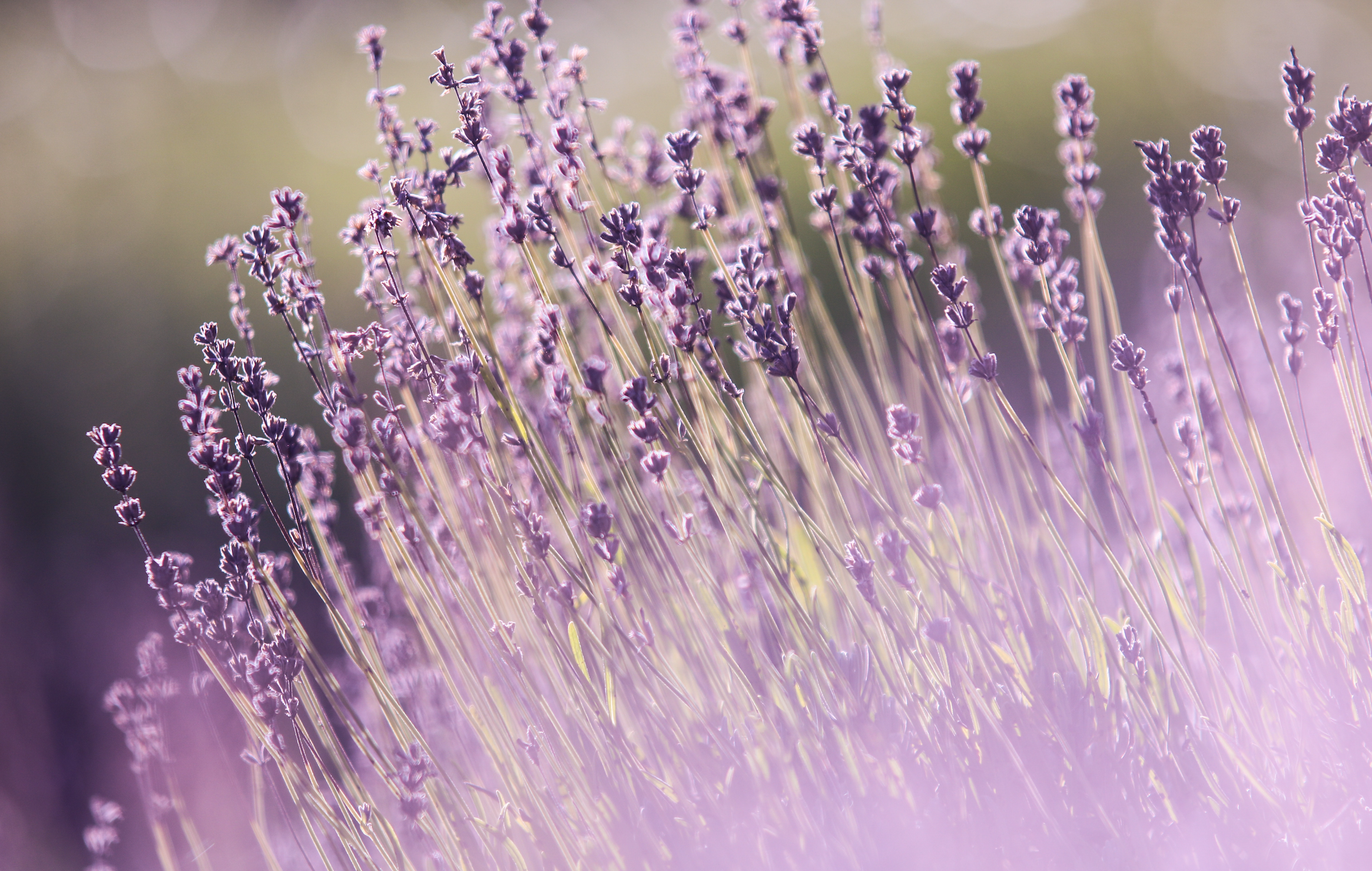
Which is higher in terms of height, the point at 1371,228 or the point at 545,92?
the point at 545,92

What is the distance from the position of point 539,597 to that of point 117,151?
642cm

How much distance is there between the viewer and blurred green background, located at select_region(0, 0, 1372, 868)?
3.05 m

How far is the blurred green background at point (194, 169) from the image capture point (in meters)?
3.05

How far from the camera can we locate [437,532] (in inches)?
63.2

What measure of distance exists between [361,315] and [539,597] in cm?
319

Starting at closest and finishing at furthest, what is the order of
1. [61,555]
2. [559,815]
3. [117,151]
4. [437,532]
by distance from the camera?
[559,815] < [437,532] < [61,555] < [117,151]

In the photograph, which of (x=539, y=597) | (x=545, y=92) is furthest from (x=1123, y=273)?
(x=539, y=597)

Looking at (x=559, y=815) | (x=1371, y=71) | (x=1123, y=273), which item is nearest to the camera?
(x=559, y=815)

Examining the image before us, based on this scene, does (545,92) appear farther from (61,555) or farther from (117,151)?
(117,151)

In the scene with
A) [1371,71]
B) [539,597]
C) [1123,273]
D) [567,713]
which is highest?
[1371,71]

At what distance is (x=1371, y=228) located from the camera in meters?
1.22

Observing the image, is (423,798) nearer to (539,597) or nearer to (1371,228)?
(539,597)

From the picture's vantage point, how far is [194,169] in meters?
5.53

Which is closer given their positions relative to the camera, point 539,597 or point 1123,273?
point 539,597
